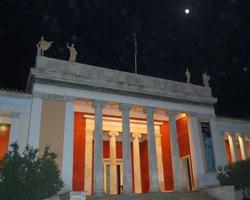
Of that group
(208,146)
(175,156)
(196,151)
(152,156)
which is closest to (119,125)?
(152,156)

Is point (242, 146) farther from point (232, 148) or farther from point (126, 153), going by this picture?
point (126, 153)

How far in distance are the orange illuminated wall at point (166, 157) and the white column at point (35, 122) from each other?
40.6ft

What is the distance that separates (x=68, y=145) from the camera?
71.9 feet

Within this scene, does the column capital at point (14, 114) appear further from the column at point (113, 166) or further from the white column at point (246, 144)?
the white column at point (246, 144)

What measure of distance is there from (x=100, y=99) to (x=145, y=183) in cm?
991

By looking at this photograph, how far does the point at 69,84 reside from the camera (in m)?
23.4

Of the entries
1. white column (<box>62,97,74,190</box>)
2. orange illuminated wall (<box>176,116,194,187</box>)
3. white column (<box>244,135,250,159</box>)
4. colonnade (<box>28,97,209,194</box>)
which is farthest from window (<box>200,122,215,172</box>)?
white column (<box>62,97,74,190</box>)

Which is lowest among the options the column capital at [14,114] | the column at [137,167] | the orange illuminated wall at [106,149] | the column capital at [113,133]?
the column at [137,167]

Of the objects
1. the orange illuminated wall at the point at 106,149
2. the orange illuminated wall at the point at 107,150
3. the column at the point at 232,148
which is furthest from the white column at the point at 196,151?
the orange illuminated wall at the point at 106,149

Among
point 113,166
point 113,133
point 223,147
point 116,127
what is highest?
point 116,127

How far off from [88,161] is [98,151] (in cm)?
311

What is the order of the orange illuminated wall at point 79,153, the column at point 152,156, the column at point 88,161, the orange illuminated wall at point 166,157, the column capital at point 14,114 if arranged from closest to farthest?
the column capital at point 14,114
the column at point 152,156
the column at point 88,161
the orange illuminated wall at point 79,153
the orange illuminated wall at point 166,157

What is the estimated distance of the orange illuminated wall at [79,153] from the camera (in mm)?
24406

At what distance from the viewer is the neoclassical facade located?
868 inches
